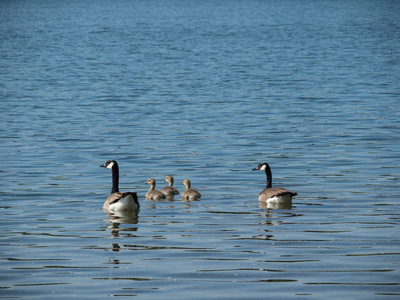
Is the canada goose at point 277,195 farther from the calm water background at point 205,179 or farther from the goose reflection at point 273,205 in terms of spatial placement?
the calm water background at point 205,179

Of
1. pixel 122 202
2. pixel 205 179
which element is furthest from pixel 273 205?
pixel 205 179

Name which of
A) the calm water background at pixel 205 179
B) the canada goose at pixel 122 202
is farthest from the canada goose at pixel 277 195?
the canada goose at pixel 122 202

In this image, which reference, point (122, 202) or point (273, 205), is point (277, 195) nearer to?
point (273, 205)

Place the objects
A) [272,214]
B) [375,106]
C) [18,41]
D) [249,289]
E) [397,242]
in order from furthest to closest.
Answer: [18,41]
[375,106]
[272,214]
[397,242]
[249,289]

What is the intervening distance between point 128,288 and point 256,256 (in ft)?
8.96

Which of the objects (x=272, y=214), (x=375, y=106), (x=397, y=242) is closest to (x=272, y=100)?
(x=375, y=106)

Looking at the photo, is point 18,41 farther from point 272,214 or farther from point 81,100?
point 272,214

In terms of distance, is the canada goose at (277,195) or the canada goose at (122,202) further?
the canada goose at (277,195)

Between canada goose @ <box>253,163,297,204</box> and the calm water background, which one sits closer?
the calm water background

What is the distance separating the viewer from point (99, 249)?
14.7 m

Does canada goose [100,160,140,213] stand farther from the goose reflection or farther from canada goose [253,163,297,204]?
canada goose [253,163,297,204]

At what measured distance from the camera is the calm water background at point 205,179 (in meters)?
12.8

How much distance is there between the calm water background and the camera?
12.8 meters

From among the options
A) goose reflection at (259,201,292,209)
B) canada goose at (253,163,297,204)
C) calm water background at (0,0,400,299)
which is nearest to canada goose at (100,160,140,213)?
calm water background at (0,0,400,299)
